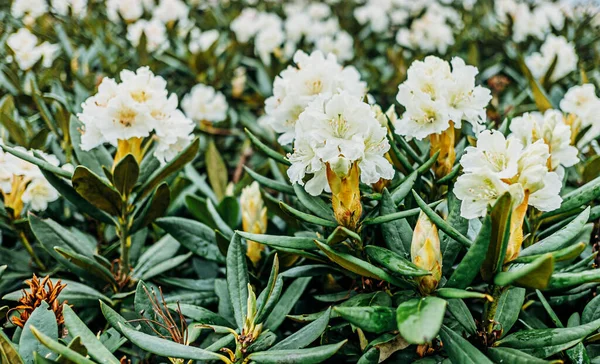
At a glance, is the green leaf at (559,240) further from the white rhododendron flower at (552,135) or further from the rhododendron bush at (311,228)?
the white rhododendron flower at (552,135)

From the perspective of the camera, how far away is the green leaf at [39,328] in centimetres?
110

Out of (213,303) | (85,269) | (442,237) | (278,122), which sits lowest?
(213,303)

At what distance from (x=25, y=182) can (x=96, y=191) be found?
33cm

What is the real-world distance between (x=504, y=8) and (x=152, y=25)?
92.1 inches

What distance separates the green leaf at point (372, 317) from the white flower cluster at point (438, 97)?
1.69 feet

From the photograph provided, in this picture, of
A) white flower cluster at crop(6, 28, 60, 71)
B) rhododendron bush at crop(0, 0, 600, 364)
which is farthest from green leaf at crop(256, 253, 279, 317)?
white flower cluster at crop(6, 28, 60, 71)

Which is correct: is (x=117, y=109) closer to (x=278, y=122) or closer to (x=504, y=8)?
(x=278, y=122)

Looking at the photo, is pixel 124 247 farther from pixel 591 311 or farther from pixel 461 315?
pixel 591 311

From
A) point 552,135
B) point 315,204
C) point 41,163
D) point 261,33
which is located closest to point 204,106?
point 261,33

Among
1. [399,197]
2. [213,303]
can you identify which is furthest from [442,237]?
[213,303]

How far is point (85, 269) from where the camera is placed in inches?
59.2

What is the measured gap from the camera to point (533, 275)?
3.15 ft

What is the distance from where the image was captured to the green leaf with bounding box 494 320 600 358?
3.53 feet

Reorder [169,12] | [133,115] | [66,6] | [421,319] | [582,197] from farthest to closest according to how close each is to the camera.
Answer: [66,6] < [169,12] < [133,115] < [582,197] < [421,319]
